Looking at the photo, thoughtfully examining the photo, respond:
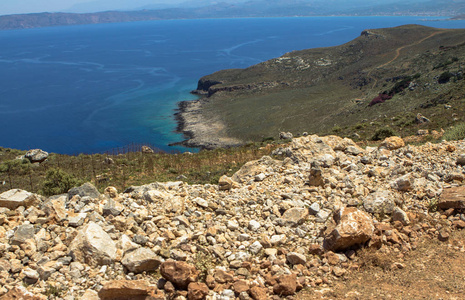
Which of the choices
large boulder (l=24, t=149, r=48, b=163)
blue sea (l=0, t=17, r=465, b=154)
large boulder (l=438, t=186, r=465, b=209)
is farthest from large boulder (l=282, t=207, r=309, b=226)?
blue sea (l=0, t=17, r=465, b=154)

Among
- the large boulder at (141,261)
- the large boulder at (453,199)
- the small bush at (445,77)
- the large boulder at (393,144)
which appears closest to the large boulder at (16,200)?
the large boulder at (141,261)

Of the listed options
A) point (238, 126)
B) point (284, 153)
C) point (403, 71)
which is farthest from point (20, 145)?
point (403, 71)

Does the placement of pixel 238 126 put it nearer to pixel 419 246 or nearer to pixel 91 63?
pixel 419 246

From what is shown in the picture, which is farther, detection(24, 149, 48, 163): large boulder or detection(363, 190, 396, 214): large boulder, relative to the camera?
detection(24, 149, 48, 163): large boulder

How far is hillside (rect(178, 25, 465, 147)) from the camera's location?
4085 cm

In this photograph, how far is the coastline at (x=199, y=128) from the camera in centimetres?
5534

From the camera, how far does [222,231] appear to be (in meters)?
7.19

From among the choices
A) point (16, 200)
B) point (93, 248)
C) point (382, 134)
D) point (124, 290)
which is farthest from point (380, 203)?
point (382, 134)

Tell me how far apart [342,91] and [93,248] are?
70004mm

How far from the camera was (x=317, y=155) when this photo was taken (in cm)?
1159

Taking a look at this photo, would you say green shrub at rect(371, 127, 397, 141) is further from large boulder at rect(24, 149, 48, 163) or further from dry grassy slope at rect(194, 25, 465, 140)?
large boulder at rect(24, 149, 48, 163)

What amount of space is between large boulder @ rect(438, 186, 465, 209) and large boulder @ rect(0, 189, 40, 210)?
8.95m

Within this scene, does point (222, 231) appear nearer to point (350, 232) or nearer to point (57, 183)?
point (350, 232)

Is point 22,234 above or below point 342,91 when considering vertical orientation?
above
